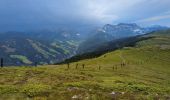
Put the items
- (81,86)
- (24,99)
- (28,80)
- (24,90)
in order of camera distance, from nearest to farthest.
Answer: (24,99) < (24,90) < (81,86) < (28,80)

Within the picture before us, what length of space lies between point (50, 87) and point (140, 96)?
11589 mm

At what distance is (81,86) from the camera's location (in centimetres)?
4291

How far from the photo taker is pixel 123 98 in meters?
36.6

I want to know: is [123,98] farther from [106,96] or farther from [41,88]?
[41,88]

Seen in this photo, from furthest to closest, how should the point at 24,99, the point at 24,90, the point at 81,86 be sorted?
the point at 81,86 < the point at 24,90 < the point at 24,99

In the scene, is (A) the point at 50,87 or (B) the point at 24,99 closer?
(B) the point at 24,99

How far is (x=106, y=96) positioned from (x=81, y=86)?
6.86 meters

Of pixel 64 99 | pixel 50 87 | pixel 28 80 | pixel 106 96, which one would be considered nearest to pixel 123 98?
pixel 106 96

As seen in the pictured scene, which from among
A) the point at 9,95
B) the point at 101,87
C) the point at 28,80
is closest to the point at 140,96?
the point at 101,87

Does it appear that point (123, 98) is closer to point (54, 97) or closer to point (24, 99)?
point (54, 97)

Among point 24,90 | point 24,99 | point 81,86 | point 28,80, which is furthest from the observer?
point 28,80

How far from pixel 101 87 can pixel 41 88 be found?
889 centimetres

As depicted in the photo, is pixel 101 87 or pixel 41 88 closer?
pixel 41 88

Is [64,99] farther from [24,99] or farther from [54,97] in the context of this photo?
[24,99]
